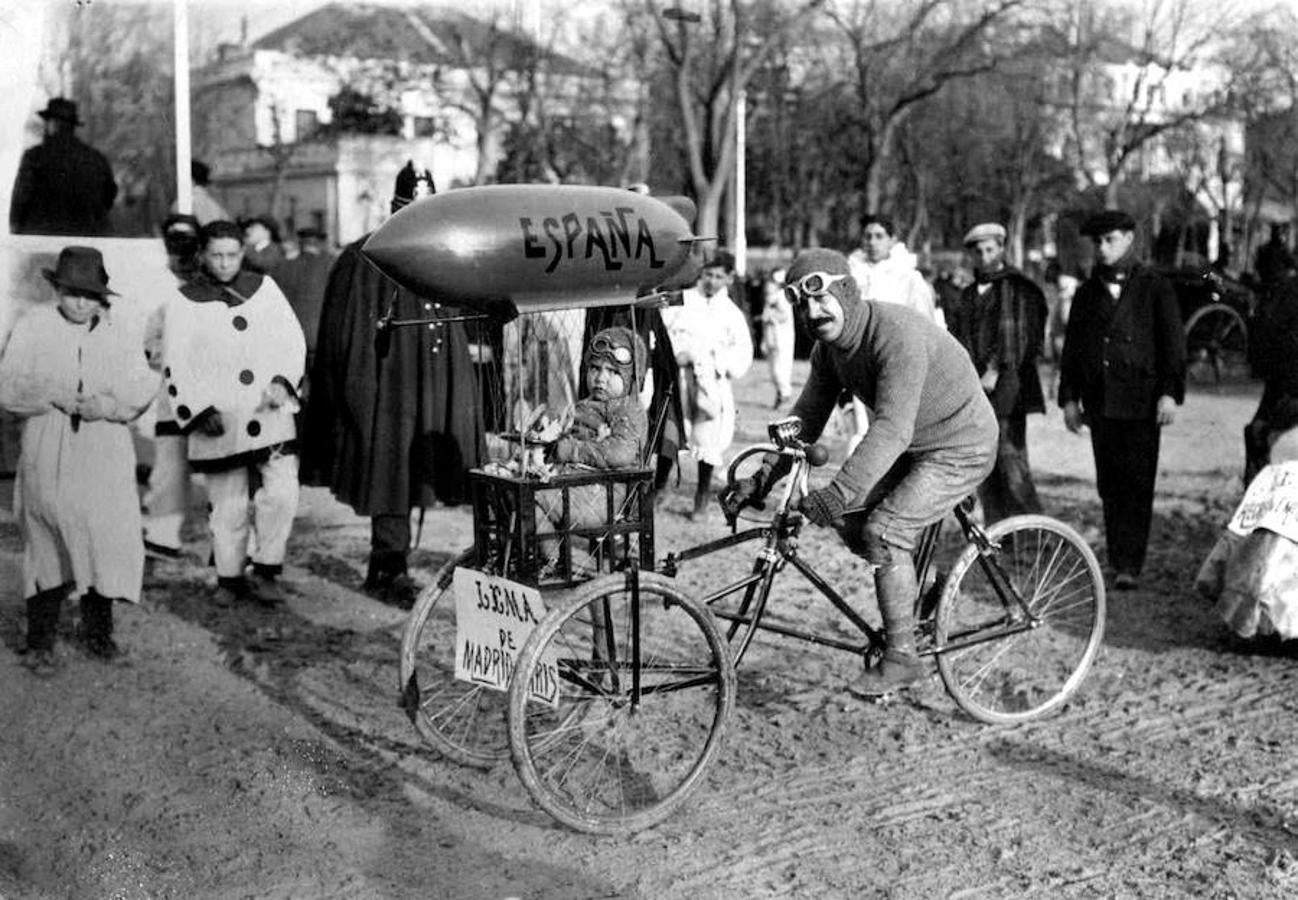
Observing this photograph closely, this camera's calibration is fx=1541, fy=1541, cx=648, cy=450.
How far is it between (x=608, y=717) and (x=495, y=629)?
500 millimetres

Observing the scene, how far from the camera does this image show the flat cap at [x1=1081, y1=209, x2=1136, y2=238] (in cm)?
818

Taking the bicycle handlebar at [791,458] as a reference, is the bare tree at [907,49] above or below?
above

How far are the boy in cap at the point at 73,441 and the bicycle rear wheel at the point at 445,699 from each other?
1.43m

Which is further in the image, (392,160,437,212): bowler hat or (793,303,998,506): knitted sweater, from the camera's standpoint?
(392,160,437,212): bowler hat

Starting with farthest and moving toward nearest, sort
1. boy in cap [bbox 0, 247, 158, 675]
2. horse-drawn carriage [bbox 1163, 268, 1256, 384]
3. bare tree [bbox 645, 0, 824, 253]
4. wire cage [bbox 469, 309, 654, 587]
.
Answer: bare tree [bbox 645, 0, 824, 253]
horse-drawn carriage [bbox 1163, 268, 1256, 384]
boy in cap [bbox 0, 247, 158, 675]
wire cage [bbox 469, 309, 654, 587]

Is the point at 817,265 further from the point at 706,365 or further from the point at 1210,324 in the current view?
the point at 1210,324

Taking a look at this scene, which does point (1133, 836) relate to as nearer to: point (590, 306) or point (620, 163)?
point (590, 306)

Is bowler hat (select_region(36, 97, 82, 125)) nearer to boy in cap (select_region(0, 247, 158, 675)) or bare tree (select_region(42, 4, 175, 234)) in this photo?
bare tree (select_region(42, 4, 175, 234))

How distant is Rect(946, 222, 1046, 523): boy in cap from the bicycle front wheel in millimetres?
3485

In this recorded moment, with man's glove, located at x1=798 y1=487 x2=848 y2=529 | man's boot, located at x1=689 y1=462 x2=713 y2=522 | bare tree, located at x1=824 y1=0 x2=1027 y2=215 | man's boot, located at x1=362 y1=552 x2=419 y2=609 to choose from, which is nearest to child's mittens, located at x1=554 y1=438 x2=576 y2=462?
man's glove, located at x1=798 y1=487 x2=848 y2=529

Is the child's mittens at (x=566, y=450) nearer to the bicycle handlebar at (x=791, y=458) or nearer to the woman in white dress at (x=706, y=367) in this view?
the bicycle handlebar at (x=791, y=458)

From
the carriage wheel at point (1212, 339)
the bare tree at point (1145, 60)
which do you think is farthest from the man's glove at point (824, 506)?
the bare tree at point (1145, 60)

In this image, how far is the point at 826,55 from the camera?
1629 inches

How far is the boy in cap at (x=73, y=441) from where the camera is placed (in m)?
6.55
